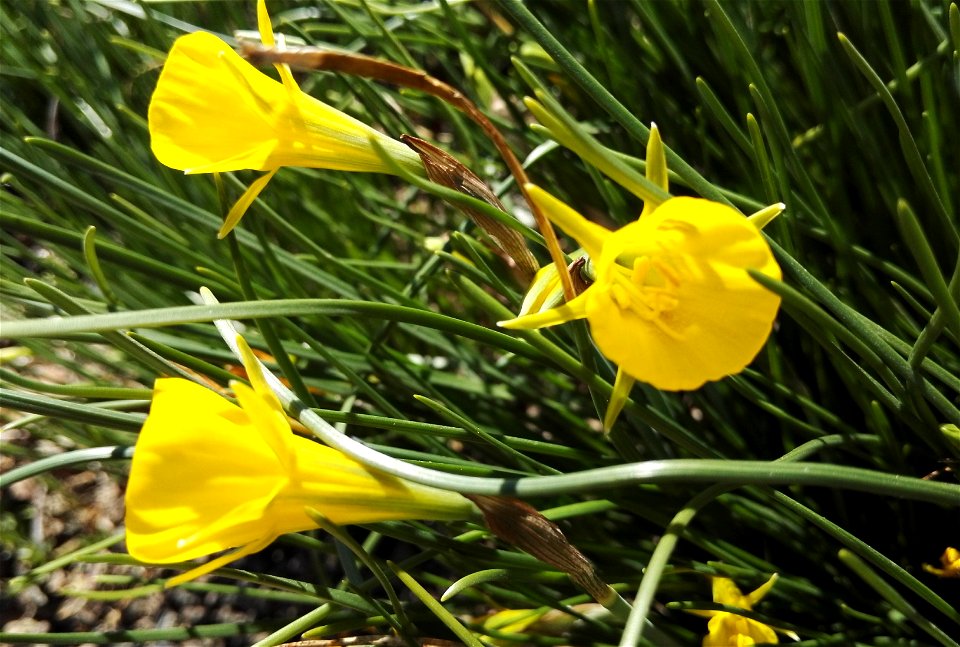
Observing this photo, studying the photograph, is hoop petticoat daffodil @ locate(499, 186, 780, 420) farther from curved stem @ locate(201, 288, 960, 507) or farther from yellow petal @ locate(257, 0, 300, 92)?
yellow petal @ locate(257, 0, 300, 92)

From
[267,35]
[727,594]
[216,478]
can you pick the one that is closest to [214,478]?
[216,478]

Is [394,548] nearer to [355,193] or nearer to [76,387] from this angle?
[355,193]

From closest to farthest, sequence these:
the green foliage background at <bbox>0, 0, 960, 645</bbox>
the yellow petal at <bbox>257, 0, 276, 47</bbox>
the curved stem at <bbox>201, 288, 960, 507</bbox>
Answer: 1. the curved stem at <bbox>201, 288, 960, 507</bbox>
2. the yellow petal at <bbox>257, 0, 276, 47</bbox>
3. the green foliage background at <bbox>0, 0, 960, 645</bbox>

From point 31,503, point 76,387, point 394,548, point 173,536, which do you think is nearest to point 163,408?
point 173,536

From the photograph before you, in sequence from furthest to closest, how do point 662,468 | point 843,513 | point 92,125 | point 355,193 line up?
point 355,193
point 92,125
point 843,513
point 662,468

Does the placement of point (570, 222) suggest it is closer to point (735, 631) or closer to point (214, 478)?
point (214, 478)

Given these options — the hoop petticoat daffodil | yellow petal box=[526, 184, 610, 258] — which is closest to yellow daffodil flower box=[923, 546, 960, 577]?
the hoop petticoat daffodil
